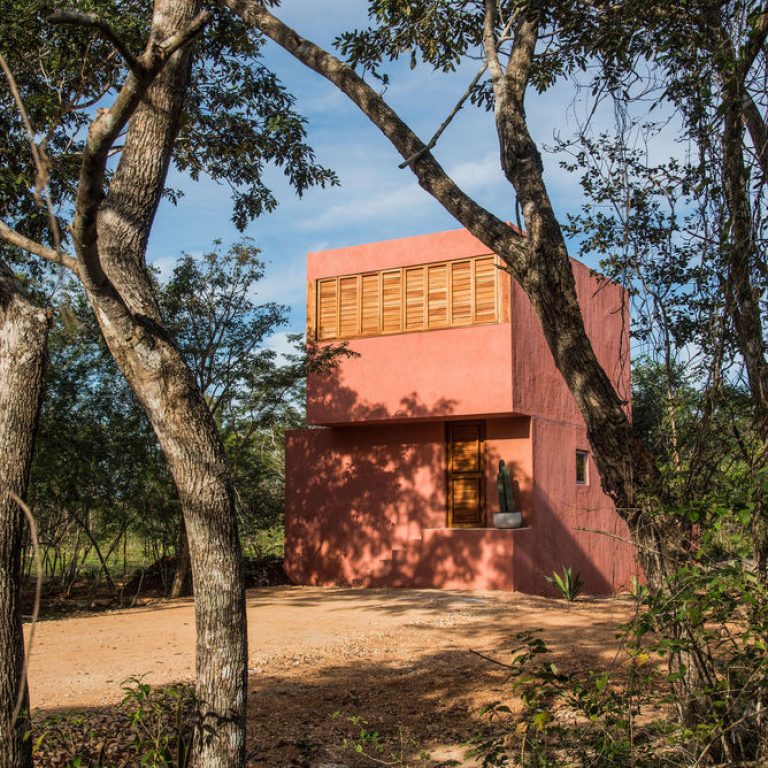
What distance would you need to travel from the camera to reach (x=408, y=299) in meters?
14.7

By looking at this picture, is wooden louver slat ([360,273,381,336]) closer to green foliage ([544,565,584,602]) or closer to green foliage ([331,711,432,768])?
green foliage ([544,565,584,602])

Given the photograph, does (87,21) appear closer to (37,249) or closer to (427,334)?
(37,249)

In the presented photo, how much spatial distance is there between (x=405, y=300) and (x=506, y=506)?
3771 mm

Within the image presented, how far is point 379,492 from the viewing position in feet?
50.0

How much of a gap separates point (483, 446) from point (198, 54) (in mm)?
8001

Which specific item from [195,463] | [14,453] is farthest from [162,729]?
[14,453]

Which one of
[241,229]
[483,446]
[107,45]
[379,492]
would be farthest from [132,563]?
[107,45]

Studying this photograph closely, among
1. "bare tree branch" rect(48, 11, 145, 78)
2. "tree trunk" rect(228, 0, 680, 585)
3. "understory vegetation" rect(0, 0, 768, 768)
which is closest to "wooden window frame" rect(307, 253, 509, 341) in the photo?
"understory vegetation" rect(0, 0, 768, 768)

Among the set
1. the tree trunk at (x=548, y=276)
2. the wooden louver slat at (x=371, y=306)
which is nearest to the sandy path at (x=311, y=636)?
the tree trunk at (x=548, y=276)

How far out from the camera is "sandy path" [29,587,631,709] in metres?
7.27

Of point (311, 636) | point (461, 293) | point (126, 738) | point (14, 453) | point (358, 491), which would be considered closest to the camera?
point (14, 453)

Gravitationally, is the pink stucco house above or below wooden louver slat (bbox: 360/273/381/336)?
below

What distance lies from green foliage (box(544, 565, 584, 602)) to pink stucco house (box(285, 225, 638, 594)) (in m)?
0.22

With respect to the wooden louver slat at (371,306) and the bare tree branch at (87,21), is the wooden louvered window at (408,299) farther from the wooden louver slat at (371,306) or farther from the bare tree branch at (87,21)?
the bare tree branch at (87,21)
